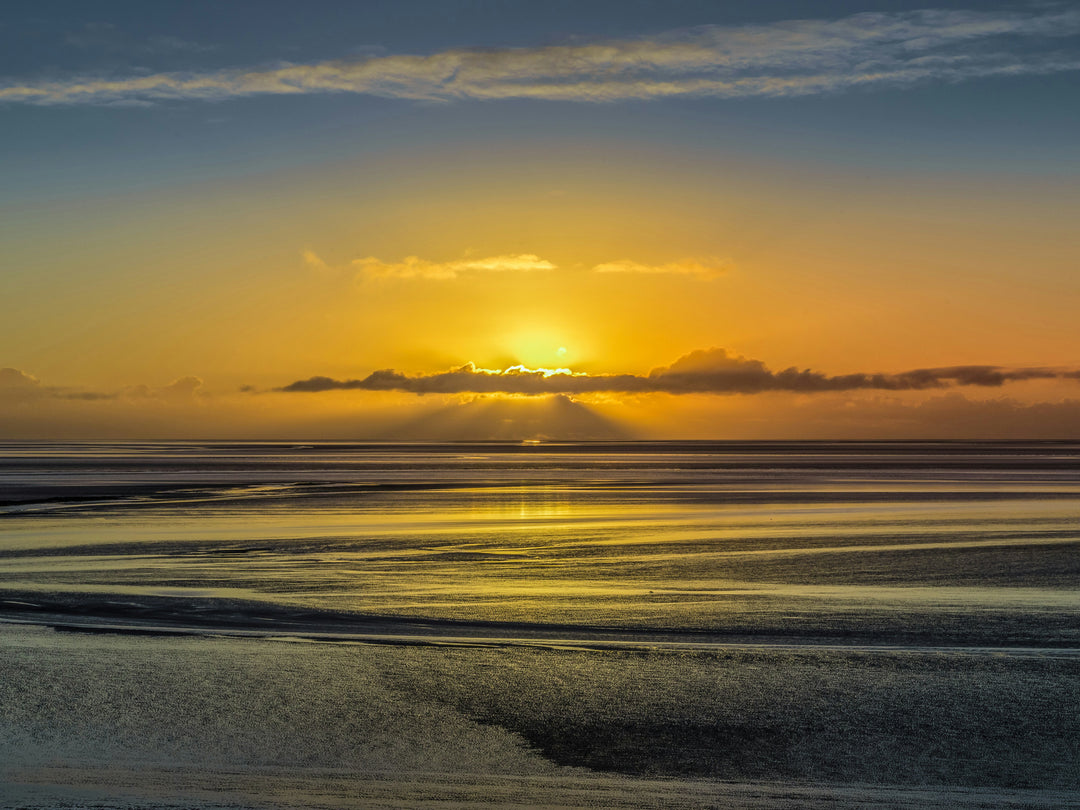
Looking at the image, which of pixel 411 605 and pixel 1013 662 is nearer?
pixel 1013 662

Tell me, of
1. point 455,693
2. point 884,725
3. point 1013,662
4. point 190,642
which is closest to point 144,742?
point 455,693

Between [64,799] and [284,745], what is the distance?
2087 mm

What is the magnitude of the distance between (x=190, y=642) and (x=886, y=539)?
2064 centimetres

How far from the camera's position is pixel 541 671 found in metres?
12.9

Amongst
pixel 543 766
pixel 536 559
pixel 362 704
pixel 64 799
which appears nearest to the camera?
pixel 64 799

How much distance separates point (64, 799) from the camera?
27.0 ft

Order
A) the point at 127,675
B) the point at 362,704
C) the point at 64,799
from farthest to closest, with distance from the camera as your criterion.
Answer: the point at 127,675 < the point at 362,704 < the point at 64,799

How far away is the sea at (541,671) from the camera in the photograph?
8797mm

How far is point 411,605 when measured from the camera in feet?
58.5

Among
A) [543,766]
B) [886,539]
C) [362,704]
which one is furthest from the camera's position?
[886,539]

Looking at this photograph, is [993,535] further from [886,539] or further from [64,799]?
[64,799]

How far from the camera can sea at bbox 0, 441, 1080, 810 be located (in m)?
8.80

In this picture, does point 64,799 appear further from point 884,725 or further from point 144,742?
point 884,725

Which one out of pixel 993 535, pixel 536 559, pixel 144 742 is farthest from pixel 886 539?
pixel 144 742
